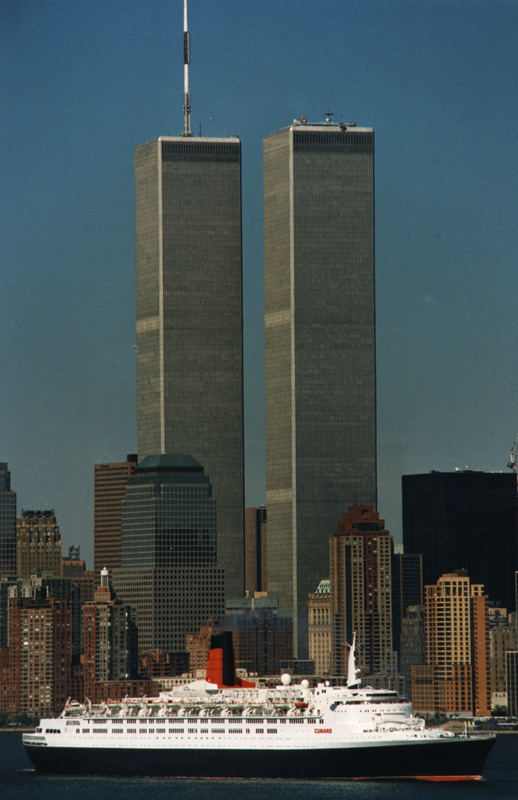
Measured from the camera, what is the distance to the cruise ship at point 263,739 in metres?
177

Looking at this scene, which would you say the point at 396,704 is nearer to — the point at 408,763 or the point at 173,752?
the point at 408,763

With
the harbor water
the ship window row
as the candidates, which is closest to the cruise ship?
the ship window row

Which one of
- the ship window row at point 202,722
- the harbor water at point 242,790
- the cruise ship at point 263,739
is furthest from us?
the ship window row at point 202,722

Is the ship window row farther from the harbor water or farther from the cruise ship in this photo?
the harbor water

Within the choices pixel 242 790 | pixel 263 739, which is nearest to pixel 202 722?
pixel 263 739

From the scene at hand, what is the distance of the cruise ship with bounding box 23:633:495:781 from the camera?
581 feet

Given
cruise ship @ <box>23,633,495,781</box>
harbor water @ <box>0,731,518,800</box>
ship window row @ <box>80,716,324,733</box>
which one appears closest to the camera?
harbor water @ <box>0,731,518,800</box>

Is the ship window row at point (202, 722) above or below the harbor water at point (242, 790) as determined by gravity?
above

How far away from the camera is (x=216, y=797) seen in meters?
170

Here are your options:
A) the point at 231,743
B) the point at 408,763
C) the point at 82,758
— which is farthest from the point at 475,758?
the point at 82,758

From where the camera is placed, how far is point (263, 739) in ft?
589

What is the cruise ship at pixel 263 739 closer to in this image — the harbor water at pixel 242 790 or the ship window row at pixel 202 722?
the ship window row at pixel 202 722

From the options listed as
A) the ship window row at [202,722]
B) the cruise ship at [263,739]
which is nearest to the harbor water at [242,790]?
the cruise ship at [263,739]

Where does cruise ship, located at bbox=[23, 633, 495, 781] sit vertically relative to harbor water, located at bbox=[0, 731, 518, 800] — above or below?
above
